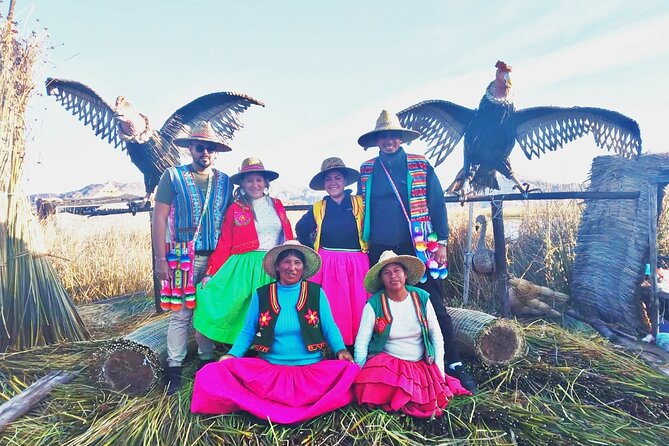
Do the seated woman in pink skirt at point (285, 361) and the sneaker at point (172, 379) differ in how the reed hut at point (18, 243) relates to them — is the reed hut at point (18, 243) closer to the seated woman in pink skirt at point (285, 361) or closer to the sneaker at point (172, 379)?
the sneaker at point (172, 379)

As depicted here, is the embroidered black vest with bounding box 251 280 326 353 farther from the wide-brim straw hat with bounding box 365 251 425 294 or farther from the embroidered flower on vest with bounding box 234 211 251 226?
the embroidered flower on vest with bounding box 234 211 251 226

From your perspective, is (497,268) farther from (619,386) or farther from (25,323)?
(25,323)

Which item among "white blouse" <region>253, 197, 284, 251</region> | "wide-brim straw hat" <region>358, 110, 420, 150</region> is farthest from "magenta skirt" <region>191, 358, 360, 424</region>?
"wide-brim straw hat" <region>358, 110, 420, 150</region>

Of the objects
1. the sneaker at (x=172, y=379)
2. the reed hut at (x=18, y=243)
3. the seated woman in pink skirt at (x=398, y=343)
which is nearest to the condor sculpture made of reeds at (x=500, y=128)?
the seated woman in pink skirt at (x=398, y=343)

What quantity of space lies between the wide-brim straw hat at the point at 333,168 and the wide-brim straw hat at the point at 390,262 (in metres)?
0.91

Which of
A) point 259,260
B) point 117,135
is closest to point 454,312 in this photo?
point 259,260

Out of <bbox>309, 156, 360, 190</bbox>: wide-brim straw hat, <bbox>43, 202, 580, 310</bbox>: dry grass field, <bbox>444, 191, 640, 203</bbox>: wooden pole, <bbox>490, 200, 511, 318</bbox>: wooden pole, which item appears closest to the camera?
<bbox>309, 156, 360, 190</bbox>: wide-brim straw hat

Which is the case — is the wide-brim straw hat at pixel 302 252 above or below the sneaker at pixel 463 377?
above

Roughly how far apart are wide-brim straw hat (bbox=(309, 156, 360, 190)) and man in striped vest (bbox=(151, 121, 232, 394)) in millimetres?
825

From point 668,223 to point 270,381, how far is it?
609cm

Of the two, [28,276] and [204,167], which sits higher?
[204,167]

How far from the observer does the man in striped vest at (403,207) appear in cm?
301

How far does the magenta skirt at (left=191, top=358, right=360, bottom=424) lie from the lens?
2.26 m

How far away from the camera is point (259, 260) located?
9.91 feet
